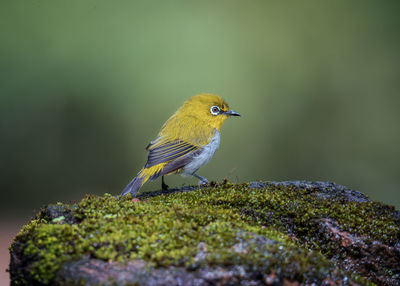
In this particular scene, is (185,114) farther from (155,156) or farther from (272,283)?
(272,283)

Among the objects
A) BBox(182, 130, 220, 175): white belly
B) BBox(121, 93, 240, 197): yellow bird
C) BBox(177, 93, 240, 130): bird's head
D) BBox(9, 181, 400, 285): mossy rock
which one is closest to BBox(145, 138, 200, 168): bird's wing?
BBox(121, 93, 240, 197): yellow bird

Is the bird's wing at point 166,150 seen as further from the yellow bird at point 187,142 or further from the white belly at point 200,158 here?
the white belly at point 200,158

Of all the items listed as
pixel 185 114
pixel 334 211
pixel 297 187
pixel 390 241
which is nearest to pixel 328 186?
pixel 297 187

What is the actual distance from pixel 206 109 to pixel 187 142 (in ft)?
2.31

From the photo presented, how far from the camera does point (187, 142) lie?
5.30m

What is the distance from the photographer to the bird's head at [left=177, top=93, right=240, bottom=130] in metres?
5.72

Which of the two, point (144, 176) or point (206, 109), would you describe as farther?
point (206, 109)

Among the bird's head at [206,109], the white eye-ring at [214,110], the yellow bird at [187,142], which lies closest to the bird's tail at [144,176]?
the yellow bird at [187,142]

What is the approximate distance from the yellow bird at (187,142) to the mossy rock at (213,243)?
907 millimetres

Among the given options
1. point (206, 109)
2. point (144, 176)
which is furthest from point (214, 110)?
point (144, 176)

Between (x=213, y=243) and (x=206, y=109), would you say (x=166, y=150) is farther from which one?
(x=213, y=243)

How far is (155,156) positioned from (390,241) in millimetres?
2699

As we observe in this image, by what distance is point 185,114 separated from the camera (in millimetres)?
5719

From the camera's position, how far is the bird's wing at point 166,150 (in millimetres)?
4926
